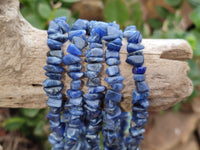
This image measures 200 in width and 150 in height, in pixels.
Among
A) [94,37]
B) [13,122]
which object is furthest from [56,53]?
[13,122]

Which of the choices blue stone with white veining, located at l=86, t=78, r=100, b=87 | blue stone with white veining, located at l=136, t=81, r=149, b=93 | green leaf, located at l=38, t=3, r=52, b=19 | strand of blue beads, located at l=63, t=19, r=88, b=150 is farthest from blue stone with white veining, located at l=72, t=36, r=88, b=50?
green leaf, located at l=38, t=3, r=52, b=19

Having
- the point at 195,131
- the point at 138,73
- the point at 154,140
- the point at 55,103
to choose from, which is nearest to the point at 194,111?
the point at 195,131

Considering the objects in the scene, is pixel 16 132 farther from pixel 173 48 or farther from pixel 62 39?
pixel 173 48

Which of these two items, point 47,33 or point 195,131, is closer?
point 47,33

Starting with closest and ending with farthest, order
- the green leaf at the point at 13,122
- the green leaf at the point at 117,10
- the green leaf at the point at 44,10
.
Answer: the green leaf at the point at 44,10, the green leaf at the point at 117,10, the green leaf at the point at 13,122

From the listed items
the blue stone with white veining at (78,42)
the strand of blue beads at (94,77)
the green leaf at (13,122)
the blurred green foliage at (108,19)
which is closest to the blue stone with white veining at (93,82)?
the strand of blue beads at (94,77)

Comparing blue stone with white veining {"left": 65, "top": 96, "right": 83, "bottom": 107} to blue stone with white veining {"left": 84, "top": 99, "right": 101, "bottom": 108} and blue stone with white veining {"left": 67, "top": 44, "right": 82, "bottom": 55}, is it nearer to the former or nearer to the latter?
blue stone with white veining {"left": 84, "top": 99, "right": 101, "bottom": 108}

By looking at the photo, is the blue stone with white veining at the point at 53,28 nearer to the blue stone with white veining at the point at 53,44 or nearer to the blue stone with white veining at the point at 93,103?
the blue stone with white veining at the point at 53,44

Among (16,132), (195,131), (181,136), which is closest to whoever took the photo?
(16,132)
